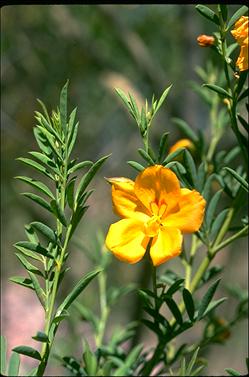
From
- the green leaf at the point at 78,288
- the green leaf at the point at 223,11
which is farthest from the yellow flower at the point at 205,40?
the green leaf at the point at 78,288

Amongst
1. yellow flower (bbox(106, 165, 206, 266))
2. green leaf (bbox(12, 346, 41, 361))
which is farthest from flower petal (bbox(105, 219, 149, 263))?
green leaf (bbox(12, 346, 41, 361))

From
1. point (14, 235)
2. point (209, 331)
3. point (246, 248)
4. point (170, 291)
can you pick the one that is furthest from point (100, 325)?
point (14, 235)

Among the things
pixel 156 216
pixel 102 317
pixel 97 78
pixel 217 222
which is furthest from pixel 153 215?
pixel 97 78

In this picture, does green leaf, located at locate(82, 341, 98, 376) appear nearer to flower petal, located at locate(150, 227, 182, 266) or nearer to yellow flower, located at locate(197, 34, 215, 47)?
flower petal, located at locate(150, 227, 182, 266)

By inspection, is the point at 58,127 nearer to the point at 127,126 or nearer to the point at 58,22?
the point at 58,22

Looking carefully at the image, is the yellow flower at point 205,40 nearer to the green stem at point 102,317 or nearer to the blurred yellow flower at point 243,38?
the blurred yellow flower at point 243,38

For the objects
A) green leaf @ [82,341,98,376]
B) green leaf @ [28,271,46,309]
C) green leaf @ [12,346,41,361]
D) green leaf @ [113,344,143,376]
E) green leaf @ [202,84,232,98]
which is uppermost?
green leaf @ [202,84,232,98]

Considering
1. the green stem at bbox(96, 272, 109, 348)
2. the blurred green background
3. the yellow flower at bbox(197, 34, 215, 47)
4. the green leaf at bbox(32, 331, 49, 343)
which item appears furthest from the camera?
the blurred green background
